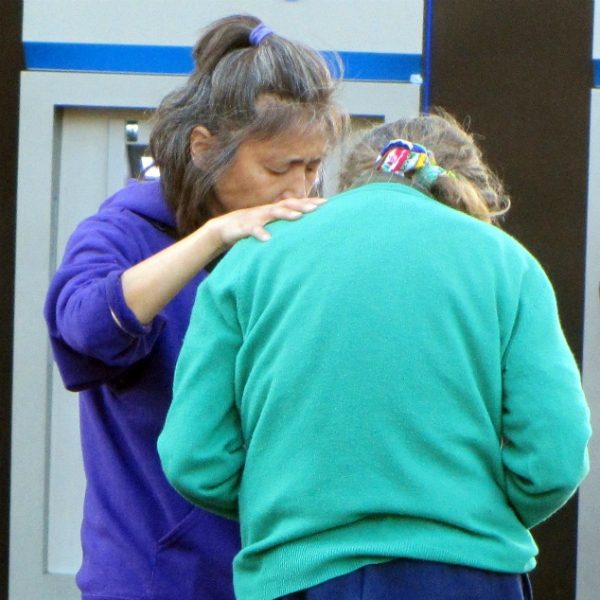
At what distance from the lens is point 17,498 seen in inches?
135

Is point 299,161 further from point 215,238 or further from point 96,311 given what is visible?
point 96,311

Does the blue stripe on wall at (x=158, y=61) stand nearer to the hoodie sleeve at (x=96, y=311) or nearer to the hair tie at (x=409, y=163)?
the hoodie sleeve at (x=96, y=311)

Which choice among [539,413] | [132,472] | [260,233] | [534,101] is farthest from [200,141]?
[534,101]

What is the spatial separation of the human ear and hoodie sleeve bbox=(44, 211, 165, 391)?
0.20m

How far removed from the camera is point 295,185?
1.88 meters

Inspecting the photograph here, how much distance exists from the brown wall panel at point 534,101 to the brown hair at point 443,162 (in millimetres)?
1732

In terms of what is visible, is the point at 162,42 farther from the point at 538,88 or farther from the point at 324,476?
the point at 324,476

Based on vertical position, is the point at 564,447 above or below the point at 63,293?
below

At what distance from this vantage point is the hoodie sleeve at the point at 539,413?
1.40 metres

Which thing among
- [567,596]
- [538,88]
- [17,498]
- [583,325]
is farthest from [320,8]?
[567,596]

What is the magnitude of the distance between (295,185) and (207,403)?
563 mm

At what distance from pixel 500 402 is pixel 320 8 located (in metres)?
2.26

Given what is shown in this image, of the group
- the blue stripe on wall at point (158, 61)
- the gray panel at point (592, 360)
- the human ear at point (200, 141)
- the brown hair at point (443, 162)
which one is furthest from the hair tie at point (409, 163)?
the gray panel at point (592, 360)

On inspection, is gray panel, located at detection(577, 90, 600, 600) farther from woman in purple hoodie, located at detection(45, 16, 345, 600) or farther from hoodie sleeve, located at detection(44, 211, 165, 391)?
hoodie sleeve, located at detection(44, 211, 165, 391)
